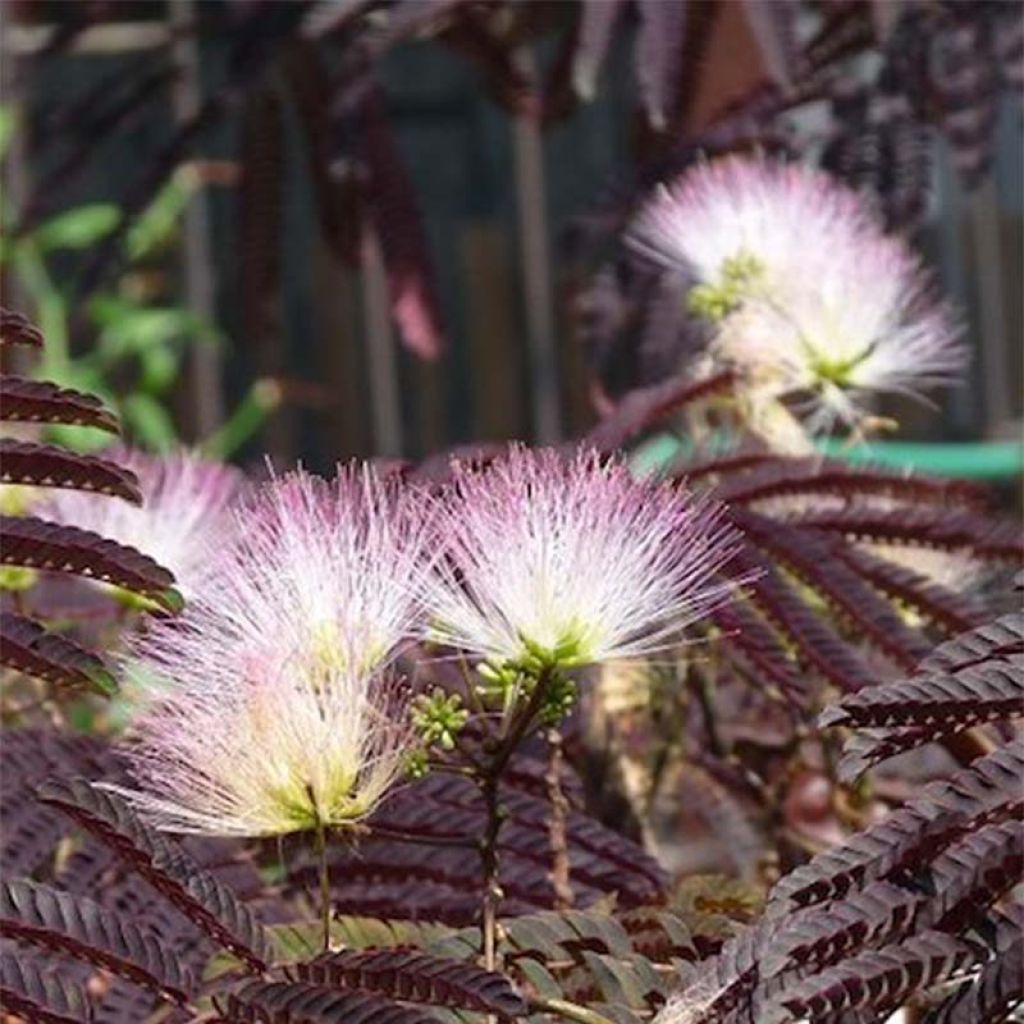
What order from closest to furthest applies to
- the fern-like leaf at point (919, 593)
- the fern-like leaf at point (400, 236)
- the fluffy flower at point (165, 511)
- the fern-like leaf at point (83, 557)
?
the fern-like leaf at point (83, 557) < the fluffy flower at point (165, 511) < the fern-like leaf at point (919, 593) < the fern-like leaf at point (400, 236)

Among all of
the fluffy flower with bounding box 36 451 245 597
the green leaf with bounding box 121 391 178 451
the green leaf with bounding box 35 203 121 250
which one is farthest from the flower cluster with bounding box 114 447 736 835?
the green leaf with bounding box 121 391 178 451

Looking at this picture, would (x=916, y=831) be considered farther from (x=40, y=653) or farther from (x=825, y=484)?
(x=825, y=484)

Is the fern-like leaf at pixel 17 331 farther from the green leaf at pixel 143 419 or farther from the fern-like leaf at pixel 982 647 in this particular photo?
the green leaf at pixel 143 419

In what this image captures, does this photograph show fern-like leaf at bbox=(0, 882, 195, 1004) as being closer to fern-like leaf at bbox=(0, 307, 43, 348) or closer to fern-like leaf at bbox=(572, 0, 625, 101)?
fern-like leaf at bbox=(0, 307, 43, 348)

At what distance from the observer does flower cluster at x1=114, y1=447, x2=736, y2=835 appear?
0.97 m

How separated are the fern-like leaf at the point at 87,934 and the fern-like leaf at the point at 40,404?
0.22 m

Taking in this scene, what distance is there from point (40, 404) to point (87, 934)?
253mm

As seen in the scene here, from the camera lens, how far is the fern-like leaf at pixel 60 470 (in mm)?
1121

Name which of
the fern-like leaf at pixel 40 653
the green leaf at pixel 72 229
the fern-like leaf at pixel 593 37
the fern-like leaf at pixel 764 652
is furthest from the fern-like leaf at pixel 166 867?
the green leaf at pixel 72 229

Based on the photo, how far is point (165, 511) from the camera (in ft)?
4.58

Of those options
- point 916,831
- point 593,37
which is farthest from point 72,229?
point 916,831

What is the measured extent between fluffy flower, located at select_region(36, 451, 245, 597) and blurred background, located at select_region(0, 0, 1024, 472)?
8cm

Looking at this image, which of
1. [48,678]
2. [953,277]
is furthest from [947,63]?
[953,277]

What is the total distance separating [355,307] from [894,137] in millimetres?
3006
